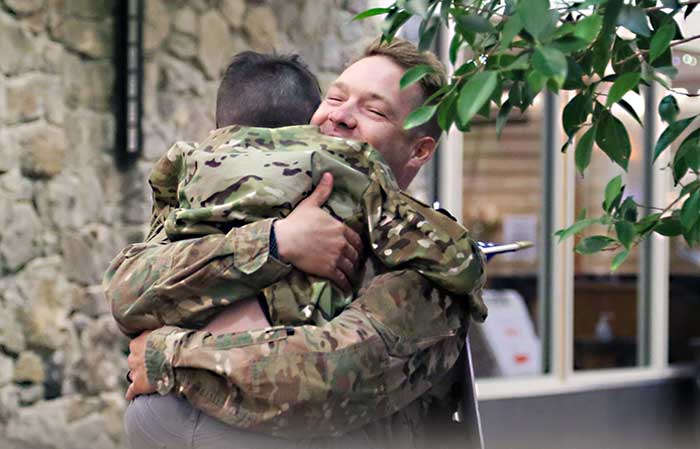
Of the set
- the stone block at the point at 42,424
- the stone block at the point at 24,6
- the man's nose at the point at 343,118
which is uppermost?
the stone block at the point at 24,6

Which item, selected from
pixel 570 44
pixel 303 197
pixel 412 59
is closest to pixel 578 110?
pixel 412 59

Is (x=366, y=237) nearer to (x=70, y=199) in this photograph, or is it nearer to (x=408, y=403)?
(x=408, y=403)

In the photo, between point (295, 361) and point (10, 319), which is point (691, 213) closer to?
point (295, 361)

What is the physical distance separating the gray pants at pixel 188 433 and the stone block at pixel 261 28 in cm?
401

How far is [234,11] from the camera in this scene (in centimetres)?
597

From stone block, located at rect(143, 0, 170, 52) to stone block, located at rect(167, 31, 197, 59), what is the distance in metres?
0.04

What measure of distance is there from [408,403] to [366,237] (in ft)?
1.03

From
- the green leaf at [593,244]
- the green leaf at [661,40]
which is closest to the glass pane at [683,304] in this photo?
the green leaf at [593,244]

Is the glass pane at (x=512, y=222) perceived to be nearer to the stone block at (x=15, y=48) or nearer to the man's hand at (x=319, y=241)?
the stone block at (x=15, y=48)

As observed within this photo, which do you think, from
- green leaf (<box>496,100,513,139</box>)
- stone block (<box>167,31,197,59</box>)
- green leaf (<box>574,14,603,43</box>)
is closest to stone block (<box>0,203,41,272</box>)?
stone block (<box>167,31,197,59</box>)

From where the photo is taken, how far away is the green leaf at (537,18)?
1.53m

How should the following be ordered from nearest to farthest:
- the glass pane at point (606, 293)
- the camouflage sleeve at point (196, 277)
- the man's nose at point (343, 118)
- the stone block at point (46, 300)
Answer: the camouflage sleeve at point (196, 277) < the man's nose at point (343, 118) < the stone block at point (46, 300) < the glass pane at point (606, 293)

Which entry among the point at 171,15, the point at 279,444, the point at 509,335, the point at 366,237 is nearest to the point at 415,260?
the point at 366,237

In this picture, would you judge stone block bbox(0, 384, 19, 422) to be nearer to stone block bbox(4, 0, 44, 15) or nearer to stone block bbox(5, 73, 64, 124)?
stone block bbox(5, 73, 64, 124)
